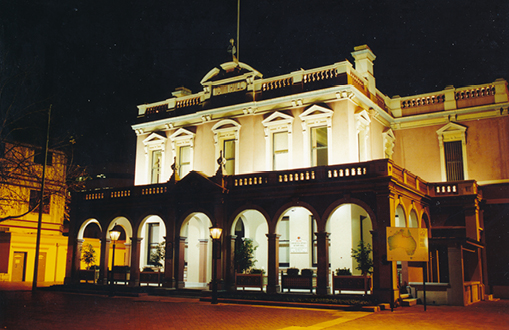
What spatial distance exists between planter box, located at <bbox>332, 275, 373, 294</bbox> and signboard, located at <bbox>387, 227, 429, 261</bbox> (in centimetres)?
207

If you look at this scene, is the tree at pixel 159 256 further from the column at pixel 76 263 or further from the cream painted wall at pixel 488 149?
the cream painted wall at pixel 488 149

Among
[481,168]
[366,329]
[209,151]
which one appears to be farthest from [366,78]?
[366,329]

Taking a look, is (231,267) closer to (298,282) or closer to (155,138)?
(298,282)

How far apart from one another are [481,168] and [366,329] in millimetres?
16093

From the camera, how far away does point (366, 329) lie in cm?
1214

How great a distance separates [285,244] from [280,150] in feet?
15.9

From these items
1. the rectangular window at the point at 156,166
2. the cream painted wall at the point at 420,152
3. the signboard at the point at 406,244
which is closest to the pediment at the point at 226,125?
the rectangular window at the point at 156,166

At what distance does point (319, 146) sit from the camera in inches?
965

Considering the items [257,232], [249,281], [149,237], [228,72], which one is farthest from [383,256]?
[149,237]

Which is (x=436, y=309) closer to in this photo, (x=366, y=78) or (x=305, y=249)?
(x=305, y=249)

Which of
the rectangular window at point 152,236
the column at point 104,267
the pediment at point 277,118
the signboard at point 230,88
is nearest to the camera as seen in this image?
the pediment at point 277,118

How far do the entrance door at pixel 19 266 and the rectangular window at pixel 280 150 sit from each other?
2098 cm

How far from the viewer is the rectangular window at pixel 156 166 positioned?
96.4 ft

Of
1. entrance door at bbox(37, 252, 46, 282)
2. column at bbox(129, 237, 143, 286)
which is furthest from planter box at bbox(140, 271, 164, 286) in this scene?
entrance door at bbox(37, 252, 46, 282)
